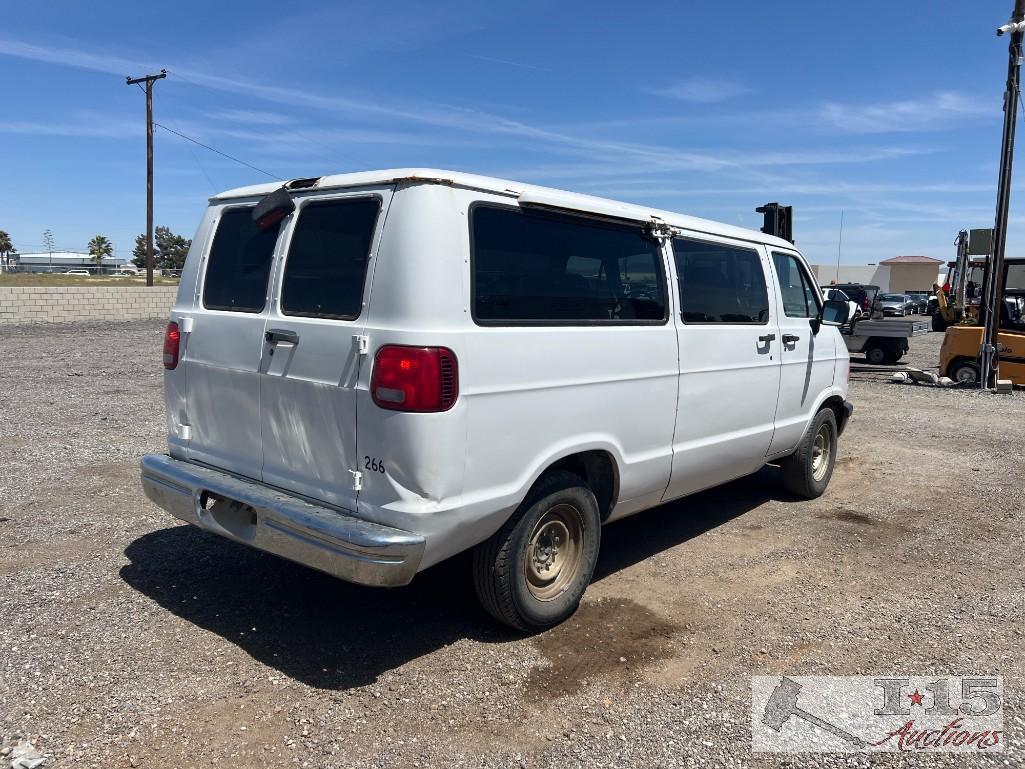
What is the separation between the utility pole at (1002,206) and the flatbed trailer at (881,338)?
12.1 feet

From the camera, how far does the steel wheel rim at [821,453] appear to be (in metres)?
6.63

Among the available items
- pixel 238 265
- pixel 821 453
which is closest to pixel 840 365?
pixel 821 453

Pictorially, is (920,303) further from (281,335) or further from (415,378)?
(415,378)

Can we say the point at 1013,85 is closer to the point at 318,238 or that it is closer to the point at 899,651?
the point at 899,651

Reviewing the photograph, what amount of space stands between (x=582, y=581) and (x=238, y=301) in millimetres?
2300

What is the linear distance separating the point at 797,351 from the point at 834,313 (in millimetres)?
727

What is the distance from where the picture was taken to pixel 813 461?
6.57 m

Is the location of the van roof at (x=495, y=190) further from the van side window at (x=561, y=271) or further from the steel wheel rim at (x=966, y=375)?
the steel wheel rim at (x=966, y=375)

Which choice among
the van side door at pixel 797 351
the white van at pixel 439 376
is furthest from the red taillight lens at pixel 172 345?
the van side door at pixel 797 351

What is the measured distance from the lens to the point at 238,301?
13.4ft

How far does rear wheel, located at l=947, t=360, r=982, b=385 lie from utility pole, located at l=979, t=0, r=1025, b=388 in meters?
0.36

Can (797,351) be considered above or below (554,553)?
→ above

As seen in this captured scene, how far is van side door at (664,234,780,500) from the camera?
15.5 feet

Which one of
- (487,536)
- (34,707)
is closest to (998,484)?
(487,536)
